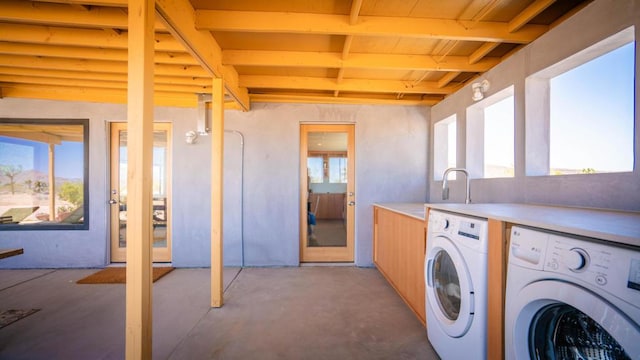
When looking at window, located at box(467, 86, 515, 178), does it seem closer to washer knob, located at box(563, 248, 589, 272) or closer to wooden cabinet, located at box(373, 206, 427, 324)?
wooden cabinet, located at box(373, 206, 427, 324)

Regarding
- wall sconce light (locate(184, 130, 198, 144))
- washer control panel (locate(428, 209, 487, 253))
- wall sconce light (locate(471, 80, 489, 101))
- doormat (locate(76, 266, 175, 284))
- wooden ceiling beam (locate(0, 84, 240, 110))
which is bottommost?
doormat (locate(76, 266, 175, 284))

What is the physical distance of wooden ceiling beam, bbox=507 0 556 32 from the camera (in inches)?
65.6

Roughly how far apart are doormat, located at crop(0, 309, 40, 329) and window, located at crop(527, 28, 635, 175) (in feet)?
15.0

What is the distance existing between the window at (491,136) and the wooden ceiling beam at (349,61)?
15.8 inches

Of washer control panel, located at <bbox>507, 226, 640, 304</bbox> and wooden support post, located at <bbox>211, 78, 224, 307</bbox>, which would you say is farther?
wooden support post, located at <bbox>211, 78, 224, 307</bbox>

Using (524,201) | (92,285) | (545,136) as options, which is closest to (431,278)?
(524,201)

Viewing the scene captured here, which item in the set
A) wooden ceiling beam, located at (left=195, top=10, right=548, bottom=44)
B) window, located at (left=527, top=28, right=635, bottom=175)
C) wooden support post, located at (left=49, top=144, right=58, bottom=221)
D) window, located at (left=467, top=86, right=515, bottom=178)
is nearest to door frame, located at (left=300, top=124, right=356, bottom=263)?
→ window, located at (left=467, top=86, right=515, bottom=178)

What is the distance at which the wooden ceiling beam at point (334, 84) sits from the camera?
9.69 ft

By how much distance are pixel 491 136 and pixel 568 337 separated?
223cm

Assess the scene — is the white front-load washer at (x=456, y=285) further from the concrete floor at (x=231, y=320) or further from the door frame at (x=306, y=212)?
the door frame at (x=306, y=212)

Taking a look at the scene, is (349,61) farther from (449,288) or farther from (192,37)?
(449,288)

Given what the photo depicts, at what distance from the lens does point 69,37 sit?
209 cm

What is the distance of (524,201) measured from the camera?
199 centimetres

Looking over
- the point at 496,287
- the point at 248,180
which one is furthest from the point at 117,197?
the point at 496,287
